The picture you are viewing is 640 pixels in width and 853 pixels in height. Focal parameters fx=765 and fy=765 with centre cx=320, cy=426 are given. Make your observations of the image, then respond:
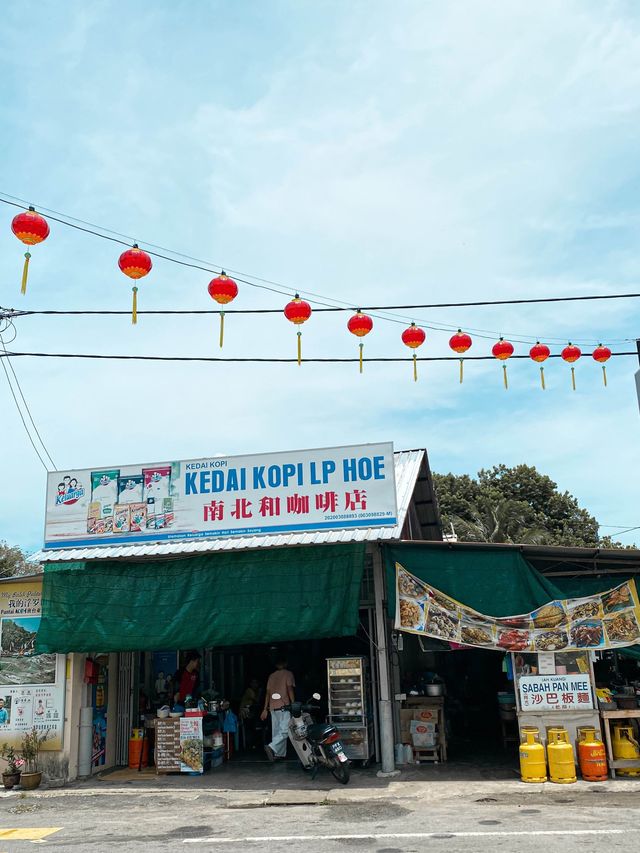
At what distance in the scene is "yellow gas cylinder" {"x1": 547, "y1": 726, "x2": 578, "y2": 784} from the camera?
11.0 metres

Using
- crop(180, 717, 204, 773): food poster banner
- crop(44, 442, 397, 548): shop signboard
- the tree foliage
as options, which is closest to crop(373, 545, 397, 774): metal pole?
crop(44, 442, 397, 548): shop signboard

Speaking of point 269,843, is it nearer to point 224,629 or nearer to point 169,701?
point 224,629

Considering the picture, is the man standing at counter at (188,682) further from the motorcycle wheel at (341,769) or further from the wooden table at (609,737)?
the wooden table at (609,737)

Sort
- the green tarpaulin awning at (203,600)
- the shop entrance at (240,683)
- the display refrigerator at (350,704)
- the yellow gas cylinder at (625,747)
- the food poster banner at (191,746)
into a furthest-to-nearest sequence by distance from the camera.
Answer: the shop entrance at (240,683) → the food poster banner at (191,746) → the display refrigerator at (350,704) → the green tarpaulin awning at (203,600) → the yellow gas cylinder at (625,747)

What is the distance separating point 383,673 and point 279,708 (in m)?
2.17

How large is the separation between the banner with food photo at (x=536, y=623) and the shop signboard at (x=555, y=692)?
0.44 meters

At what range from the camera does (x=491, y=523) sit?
3531 centimetres

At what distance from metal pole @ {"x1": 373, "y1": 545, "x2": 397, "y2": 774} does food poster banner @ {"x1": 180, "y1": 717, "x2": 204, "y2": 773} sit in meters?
3.15

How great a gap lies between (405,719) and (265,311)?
294 inches

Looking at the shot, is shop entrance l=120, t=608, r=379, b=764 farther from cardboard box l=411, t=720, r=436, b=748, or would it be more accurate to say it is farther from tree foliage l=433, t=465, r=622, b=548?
tree foliage l=433, t=465, r=622, b=548

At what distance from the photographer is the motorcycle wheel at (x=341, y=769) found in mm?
11523

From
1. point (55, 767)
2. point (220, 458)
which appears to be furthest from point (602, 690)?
point (55, 767)

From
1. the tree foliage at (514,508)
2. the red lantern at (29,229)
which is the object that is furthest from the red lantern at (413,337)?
the tree foliage at (514,508)

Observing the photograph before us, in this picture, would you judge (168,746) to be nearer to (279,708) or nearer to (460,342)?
(279,708)
